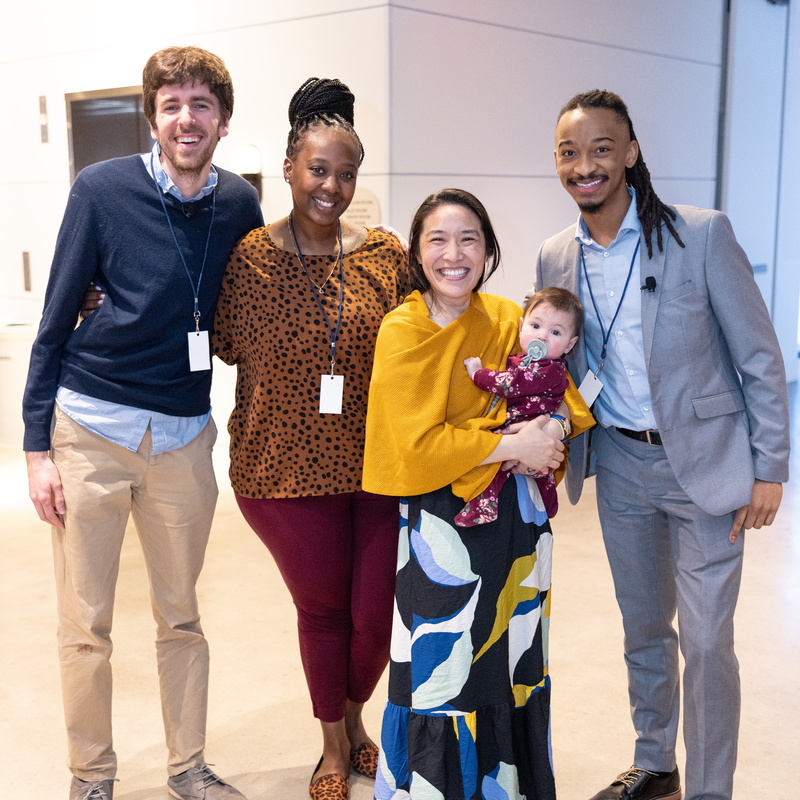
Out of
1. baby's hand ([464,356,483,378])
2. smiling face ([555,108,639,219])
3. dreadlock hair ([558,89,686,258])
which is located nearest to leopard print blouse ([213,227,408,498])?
baby's hand ([464,356,483,378])

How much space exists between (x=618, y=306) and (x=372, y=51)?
11.3 ft

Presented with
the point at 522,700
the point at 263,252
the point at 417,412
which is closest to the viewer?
the point at 417,412

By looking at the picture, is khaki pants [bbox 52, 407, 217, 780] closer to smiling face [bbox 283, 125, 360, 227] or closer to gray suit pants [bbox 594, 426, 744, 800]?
smiling face [bbox 283, 125, 360, 227]

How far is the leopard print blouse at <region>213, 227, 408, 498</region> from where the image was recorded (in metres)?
2.43

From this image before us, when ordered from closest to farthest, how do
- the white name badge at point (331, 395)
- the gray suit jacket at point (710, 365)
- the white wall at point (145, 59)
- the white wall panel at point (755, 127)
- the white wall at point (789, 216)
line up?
the gray suit jacket at point (710, 365), the white name badge at point (331, 395), the white wall at point (145, 59), the white wall panel at point (755, 127), the white wall at point (789, 216)

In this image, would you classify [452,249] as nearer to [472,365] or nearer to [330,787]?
[472,365]

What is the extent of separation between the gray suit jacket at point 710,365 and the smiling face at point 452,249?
1.42ft

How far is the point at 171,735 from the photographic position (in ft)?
8.82

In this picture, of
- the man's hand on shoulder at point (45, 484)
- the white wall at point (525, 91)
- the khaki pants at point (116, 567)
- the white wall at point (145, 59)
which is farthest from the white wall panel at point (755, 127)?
the man's hand on shoulder at point (45, 484)

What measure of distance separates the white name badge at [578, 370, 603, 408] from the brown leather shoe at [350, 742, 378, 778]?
121cm

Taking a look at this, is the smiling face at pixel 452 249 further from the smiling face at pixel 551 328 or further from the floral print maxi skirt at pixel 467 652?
the floral print maxi skirt at pixel 467 652

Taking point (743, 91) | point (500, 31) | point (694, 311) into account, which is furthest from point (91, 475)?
point (743, 91)

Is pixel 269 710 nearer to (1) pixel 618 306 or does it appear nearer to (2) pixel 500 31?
(1) pixel 618 306

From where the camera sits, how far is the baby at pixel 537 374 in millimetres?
2205
